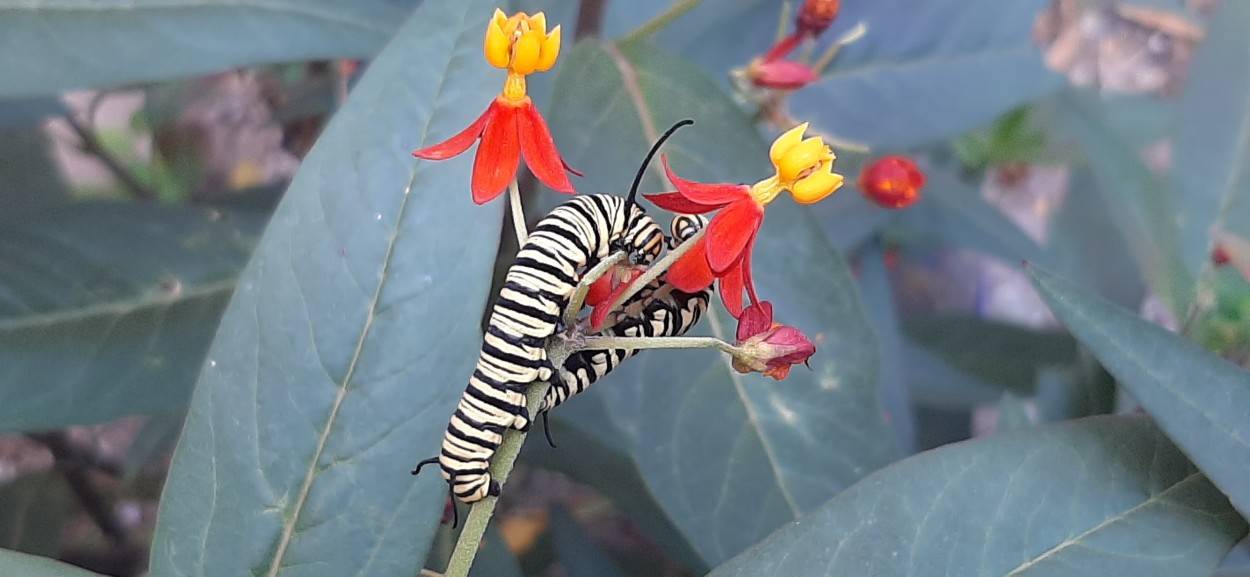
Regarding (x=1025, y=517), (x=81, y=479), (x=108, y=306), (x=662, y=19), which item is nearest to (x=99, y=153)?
(x=81, y=479)

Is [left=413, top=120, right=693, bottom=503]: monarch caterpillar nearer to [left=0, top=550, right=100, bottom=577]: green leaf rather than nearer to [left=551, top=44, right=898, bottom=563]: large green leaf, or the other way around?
[left=0, top=550, right=100, bottom=577]: green leaf

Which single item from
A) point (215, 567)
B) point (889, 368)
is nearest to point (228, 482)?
point (215, 567)

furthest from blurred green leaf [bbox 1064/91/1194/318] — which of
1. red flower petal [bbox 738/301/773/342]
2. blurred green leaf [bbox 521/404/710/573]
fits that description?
red flower petal [bbox 738/301/773/342]

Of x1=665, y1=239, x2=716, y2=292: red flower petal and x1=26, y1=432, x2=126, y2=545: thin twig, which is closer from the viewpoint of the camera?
x1=665, y1=239, x2=716, y2=292: red flower petal

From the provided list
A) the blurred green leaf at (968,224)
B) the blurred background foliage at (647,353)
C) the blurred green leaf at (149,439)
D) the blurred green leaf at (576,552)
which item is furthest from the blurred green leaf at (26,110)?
the blurred green leaf at (968,224)

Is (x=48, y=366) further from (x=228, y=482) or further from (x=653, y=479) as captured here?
(x=653, y=479)

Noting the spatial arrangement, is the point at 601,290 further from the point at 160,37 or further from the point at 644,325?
the point at 160,37

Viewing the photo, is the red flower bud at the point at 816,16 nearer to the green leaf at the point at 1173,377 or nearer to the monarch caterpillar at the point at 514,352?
the green leaf at the point at 1173,377
